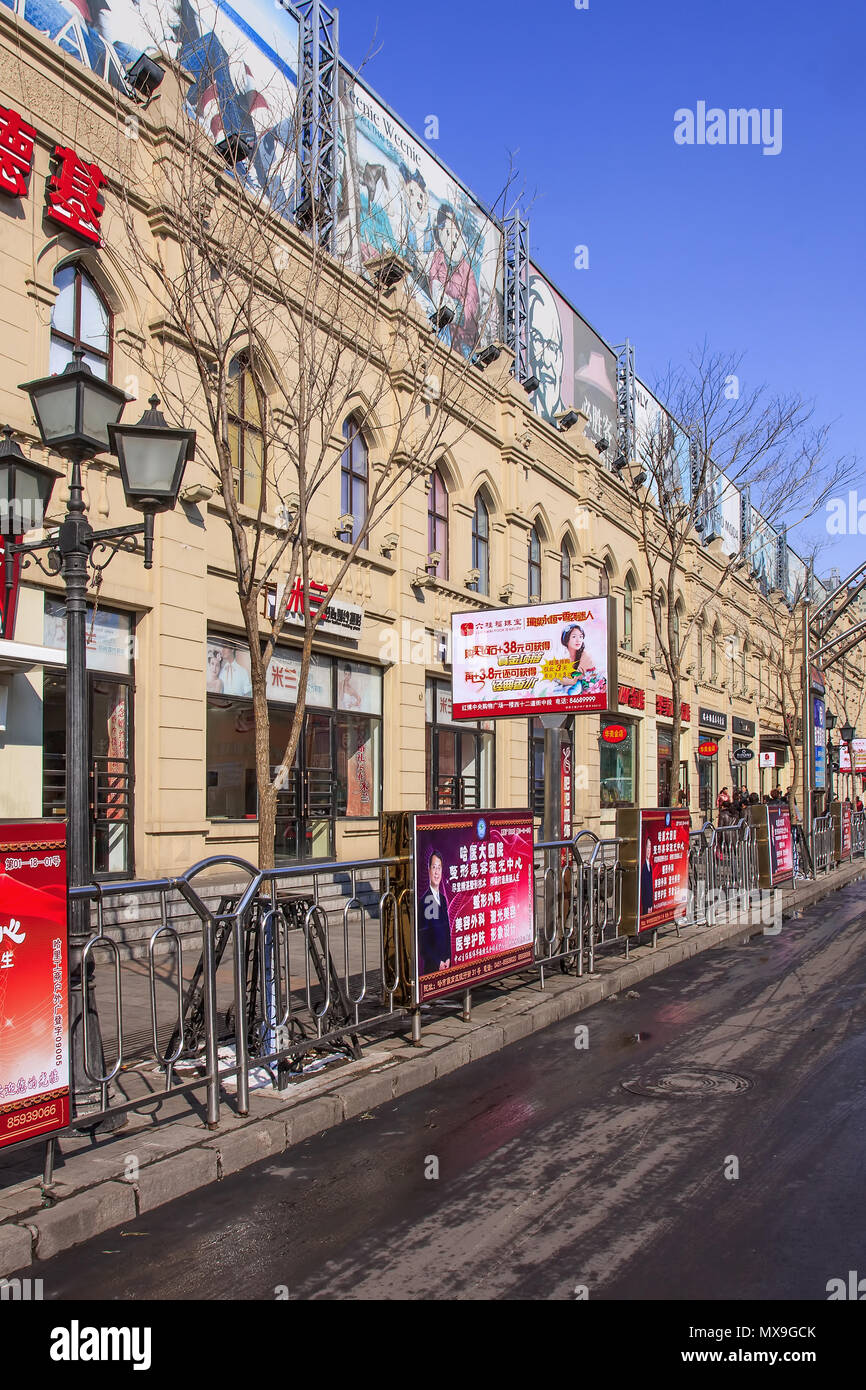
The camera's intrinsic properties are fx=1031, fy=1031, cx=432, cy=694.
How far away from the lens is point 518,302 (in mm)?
25281

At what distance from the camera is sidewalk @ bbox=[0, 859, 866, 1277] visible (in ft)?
14.7

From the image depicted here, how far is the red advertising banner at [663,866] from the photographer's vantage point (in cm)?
1155

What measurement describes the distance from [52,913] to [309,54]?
17810mm

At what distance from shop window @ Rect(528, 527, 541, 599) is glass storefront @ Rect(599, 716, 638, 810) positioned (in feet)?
15.8

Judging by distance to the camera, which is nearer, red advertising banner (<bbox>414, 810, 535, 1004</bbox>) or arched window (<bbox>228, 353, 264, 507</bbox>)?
red advertising banner (<bbox>414, 810, 535, 1004</bbox>)

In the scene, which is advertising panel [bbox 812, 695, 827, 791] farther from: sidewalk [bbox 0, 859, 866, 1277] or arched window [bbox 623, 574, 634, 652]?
sidewalk [bbox 0, 859, 866, 1277]

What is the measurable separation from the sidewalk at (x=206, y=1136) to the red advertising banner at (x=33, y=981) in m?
0.39

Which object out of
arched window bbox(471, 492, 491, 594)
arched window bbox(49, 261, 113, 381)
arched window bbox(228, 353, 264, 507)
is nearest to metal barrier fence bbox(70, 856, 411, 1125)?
arched window bbox(49, 261, 113, 381)

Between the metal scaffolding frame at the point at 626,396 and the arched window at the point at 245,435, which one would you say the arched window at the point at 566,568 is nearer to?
the metal scaffolding frame at the point at 626,396

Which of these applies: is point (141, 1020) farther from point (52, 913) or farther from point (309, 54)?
point (309, 54)

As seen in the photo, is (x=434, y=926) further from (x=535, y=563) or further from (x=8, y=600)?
(x=535, y=563)

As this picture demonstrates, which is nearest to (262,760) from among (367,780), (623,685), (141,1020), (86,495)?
(141,1020)

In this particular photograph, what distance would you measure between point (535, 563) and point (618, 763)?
23.4 feet
